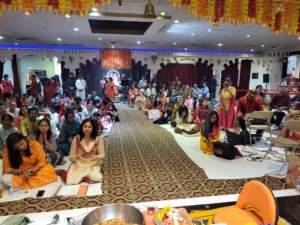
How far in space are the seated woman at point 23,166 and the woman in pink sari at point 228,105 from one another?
14.4 feet

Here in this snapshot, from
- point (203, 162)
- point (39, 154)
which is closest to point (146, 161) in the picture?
point (203, 162)

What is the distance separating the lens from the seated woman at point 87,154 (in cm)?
320

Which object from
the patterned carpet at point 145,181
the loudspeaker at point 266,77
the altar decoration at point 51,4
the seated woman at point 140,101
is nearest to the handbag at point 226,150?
the patterned carpet at point 145,181

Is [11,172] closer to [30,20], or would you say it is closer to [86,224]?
[86,224]

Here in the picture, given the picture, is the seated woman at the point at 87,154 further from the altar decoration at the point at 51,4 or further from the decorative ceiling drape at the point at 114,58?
the decorative ceiling drape at the point at 114,58

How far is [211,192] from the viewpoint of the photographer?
9.73 feet

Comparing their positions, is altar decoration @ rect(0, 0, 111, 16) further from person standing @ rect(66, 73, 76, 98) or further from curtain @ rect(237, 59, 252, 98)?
curtain @ rect(237, 59, 252, 98)

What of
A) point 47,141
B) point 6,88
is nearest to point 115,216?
point 47,141

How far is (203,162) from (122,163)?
55.3 inches

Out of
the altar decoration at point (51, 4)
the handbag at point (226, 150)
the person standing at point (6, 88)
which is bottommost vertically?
the handbag at point (226, 150)

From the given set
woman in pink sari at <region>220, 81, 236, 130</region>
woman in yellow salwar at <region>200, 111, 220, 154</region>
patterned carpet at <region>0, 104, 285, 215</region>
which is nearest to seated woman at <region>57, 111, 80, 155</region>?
patterned carpet at <region>0, 104, 285, 215</region>

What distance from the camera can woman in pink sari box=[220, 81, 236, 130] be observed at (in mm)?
5891

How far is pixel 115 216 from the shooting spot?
1813mm

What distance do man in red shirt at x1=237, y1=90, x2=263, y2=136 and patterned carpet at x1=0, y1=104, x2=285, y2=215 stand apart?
5.33 ft
